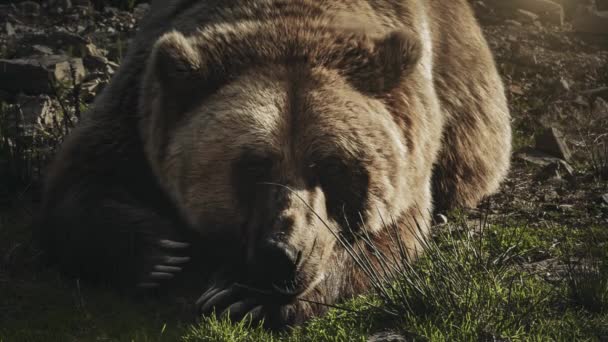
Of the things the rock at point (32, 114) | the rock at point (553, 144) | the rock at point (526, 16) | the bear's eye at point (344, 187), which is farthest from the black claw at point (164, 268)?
the rock at point (526, 16)

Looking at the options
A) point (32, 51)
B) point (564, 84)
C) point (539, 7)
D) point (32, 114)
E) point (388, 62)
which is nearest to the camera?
point (388, 62)

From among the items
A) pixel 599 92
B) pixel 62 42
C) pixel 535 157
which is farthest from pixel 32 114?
pixel 599 92

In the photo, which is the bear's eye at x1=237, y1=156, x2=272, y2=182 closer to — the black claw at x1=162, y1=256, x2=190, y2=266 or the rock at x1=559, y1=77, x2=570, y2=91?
the black claw at x1=162, y1=256, x2=190, y2=266

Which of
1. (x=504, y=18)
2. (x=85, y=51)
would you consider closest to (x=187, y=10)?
(x=85, y=51)

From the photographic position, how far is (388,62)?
416 cm

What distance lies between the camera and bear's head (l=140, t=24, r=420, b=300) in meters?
3.65

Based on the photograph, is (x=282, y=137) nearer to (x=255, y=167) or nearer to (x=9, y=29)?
(x=255, y=167)

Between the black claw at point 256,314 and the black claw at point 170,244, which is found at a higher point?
the black claw at point 170,244

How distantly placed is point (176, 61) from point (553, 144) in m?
3.50

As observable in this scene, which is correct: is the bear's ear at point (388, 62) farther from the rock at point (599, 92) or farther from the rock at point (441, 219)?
the rock at point (599, 92)

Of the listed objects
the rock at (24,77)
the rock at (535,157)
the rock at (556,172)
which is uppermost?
the rock at (24,77)

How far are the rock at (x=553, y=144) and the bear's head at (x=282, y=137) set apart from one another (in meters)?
2.53

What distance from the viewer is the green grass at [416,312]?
334cm

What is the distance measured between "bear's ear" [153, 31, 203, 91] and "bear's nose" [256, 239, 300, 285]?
97cm
